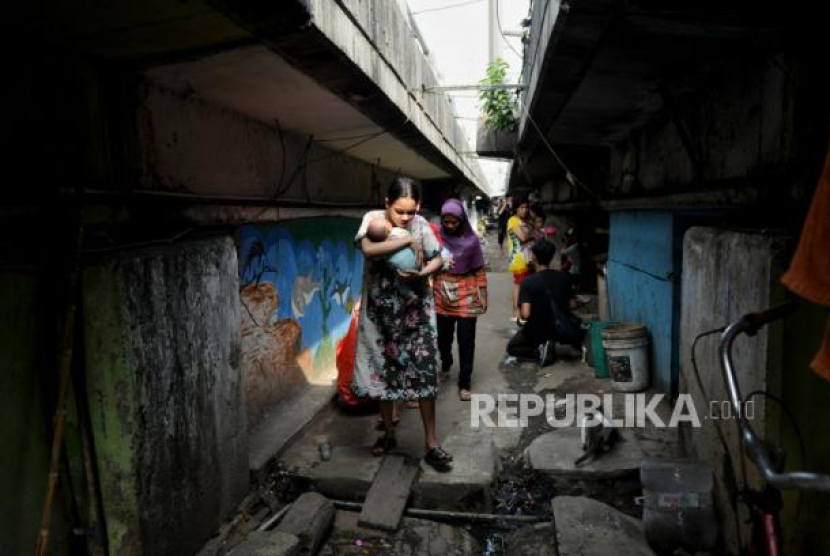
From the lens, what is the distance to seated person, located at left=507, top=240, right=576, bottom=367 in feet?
20.2

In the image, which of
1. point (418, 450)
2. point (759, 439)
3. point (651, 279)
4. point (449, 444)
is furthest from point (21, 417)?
point (651, 279)

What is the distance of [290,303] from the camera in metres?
5.46

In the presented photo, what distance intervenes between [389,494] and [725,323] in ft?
7.55

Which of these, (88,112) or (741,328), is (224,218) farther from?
(741,328)

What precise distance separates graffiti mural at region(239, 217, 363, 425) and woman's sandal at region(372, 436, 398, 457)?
3.68 ft

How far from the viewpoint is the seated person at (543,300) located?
614 cm

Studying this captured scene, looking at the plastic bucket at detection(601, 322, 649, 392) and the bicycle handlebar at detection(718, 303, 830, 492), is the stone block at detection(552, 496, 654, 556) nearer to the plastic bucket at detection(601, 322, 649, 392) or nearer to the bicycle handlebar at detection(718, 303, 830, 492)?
the bicycle handlebar at detection(718, 303, 830, 492)

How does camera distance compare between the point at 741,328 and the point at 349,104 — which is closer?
the point at 741,328

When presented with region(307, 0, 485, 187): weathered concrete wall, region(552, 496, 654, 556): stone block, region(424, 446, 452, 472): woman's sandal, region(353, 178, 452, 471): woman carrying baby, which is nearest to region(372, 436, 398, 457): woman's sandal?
region(424, 446, 452, 472): woman's sandal

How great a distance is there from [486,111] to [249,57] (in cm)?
707

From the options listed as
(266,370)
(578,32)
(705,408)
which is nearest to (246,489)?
(266,370)

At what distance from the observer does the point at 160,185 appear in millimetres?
3191

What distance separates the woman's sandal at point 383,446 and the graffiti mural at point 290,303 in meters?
1.12

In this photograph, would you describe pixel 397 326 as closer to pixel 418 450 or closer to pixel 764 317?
pixel 418 450
